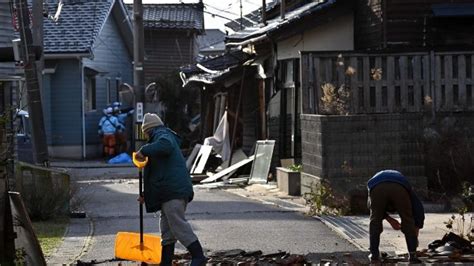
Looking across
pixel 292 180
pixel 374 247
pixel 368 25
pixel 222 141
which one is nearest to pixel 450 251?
pixel 374 247

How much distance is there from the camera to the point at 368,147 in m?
15.3

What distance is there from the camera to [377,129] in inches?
603

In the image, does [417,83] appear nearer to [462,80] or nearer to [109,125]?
[462,80]

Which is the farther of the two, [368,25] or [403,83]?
[368,25]

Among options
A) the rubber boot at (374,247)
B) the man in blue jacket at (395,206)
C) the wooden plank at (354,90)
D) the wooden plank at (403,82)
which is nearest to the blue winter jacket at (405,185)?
the man in blue jacket at (395,206)

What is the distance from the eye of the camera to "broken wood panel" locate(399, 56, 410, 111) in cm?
1620

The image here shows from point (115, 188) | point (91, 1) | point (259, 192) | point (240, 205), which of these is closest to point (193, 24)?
point (91, 1)

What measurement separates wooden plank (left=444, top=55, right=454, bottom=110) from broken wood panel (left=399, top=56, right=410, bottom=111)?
26.9 inches

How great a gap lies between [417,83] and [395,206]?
7010 millimetres

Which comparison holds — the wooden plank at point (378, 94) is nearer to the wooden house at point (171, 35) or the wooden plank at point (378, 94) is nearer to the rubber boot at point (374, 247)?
the rubber boot at point (374, 247)

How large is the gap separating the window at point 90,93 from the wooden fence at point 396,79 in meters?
A: 19.9

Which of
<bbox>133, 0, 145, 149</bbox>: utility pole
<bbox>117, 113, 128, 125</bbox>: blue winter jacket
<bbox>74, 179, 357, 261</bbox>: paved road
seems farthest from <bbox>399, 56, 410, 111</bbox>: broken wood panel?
<bbox>117, 113, 128, 125</bbox>: blue winter jacket

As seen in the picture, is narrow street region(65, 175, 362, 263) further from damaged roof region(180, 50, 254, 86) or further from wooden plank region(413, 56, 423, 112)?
damaged roof region(180, 50, 254, 86)

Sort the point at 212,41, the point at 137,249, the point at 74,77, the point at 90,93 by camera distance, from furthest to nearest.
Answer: the point at 212,41 < the point at 90,93 < the point at 74,77 < the point at 137,249
